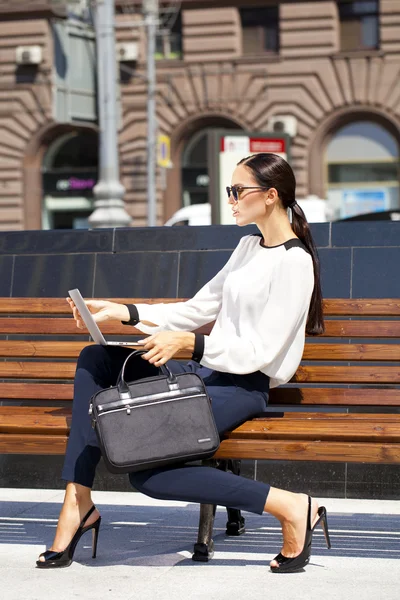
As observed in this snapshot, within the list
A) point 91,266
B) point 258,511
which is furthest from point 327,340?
point 258,511

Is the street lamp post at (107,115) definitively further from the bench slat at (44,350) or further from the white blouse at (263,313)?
the white blouse at (263,313)

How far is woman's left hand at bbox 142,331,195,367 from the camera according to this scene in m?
3.97

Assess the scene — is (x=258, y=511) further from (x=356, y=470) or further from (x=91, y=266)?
(x=91, y=266)

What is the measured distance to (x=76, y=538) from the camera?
163 inches

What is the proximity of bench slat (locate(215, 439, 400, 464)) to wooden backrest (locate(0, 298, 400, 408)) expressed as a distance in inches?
17.4

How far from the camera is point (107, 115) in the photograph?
1681cm

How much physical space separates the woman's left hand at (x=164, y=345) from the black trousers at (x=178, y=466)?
0.64 ft

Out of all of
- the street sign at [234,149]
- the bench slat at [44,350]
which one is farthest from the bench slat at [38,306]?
the street sign at [234,149]

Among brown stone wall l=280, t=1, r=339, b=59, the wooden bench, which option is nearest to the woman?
the wooden bench

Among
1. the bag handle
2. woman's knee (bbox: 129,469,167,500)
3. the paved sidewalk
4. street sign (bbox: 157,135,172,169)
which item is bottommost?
the paved sidewalk

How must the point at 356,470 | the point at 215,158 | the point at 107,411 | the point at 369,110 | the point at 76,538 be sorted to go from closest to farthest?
the point at 107,411, the point at 76,538, the point at 356,470, the point at 215,158, the point at 369,110

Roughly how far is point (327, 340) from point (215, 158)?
25.0 ft

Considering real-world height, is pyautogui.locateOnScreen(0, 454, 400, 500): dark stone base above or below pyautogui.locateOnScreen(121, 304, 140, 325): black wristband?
below

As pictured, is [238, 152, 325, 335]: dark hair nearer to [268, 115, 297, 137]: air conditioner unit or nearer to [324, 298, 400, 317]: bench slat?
[324, 298, 400, 317]: bench slat
